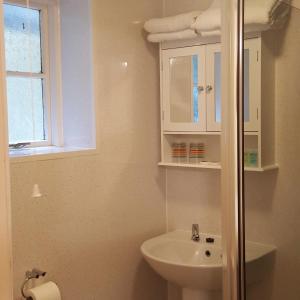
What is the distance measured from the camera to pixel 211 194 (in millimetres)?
2219

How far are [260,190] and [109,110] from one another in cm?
90

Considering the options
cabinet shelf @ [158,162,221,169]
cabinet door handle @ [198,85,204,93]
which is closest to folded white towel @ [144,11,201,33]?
cabinet door handle @ [198,85,204,93]

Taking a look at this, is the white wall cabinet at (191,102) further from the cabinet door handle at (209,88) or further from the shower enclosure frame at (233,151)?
the shower enclosure frame at (233,151)

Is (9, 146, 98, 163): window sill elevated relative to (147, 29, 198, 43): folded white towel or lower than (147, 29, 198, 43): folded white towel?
lower

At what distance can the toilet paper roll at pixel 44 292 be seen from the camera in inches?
60.9

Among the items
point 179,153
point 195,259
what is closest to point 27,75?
point 179,153

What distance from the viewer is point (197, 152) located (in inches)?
87.2

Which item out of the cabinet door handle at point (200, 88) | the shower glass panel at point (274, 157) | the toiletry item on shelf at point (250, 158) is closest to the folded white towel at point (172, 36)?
the cabinet door handle at point (200, 88)

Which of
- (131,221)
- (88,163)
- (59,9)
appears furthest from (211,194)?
(59,9)

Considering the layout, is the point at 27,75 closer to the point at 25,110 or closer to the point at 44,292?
the point at 25,110

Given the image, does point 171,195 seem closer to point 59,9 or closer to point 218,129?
point 218,129

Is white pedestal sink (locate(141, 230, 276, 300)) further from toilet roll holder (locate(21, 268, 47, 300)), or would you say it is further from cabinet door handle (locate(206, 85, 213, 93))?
cabinet door handle (locate(206, 85, 213, 93))

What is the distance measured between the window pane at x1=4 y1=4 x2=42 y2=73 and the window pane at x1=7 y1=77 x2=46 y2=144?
0.07 meters

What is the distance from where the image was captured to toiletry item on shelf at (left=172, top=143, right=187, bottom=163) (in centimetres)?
226
